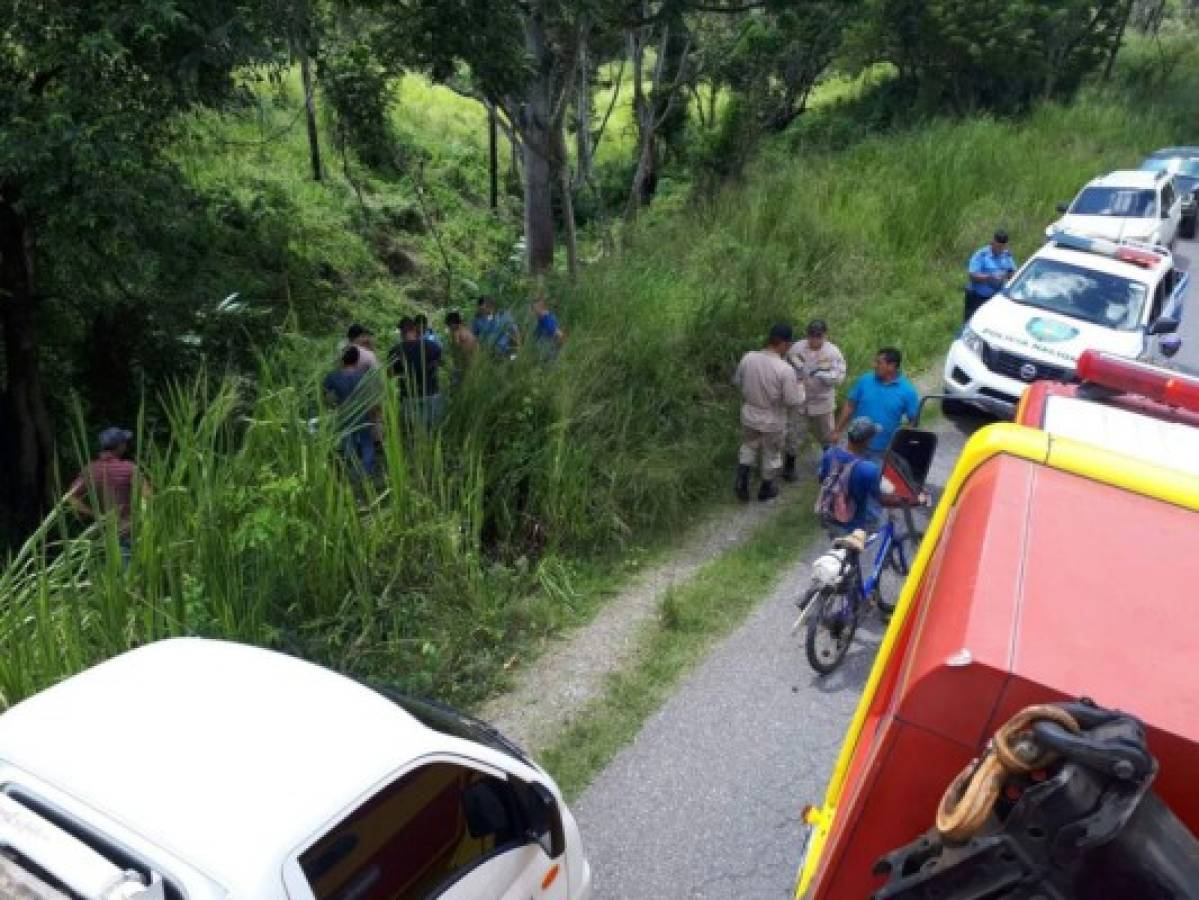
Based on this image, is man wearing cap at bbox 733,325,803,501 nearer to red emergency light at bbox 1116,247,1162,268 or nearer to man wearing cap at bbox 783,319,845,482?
man wearing cap at bbox 783,319,845,482

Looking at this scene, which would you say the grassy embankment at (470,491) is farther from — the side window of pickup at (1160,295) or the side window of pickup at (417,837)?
the side window of pickup at (1160,295)

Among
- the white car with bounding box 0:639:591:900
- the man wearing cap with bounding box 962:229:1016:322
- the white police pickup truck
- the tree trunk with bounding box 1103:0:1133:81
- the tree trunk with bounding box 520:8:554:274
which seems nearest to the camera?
the white car with bounding box 0:639:591:900

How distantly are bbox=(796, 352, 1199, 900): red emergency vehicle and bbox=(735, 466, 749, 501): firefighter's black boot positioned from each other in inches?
205

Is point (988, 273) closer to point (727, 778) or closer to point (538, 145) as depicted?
point (538, 145)

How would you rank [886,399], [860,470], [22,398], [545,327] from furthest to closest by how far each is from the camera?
[22,398] → [545,327] → [886,399] → [860,470]

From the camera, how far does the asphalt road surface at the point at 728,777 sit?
4.98 metres

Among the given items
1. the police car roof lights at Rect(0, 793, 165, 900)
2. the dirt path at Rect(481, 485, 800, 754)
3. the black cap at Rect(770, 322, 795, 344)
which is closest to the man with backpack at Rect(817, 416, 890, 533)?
the dirt path at Rect(481, 485, 800, 754)

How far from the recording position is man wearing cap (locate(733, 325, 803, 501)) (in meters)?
8.38

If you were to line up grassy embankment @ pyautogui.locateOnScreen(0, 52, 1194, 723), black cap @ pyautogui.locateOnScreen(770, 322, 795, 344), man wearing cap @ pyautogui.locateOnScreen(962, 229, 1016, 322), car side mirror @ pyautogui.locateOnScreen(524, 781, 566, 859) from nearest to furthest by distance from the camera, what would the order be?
car side mirror @ pyautogui.locateOnScreen(524, 781, 566, 859) → grassy embankment @ pyautogui.locateOnScreen(0, 52, 1194, 723) → black cap @ pyautogui.locateOnScreen(770, 322, 795, 344) → man wearing cap @ pyautogui.locateOnScreen(962, 229, 1016, 322)

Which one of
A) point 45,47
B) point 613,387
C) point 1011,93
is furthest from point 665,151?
Result: point 45,47

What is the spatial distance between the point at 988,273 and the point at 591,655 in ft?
25.6

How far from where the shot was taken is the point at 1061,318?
35.0ft

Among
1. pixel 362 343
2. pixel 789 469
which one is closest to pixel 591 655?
pixel 789 469

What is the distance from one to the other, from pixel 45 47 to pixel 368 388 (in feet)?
10.3
